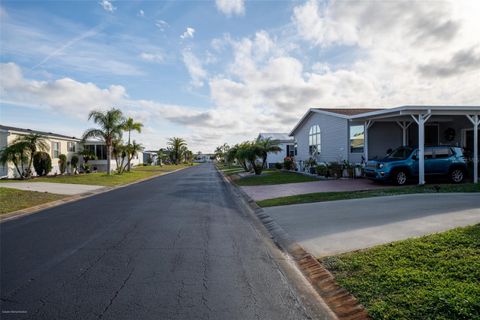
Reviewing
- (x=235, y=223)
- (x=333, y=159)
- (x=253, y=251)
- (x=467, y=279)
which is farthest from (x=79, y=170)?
(x=467, y=279)

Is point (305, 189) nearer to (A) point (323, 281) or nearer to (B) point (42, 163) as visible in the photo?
(A) point (323, 281)

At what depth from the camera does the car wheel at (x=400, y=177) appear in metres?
15.5

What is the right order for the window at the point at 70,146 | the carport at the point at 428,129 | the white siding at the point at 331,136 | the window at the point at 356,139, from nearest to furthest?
the carport at the point at 428,129, the window at the point at 356,139, the white siding at the point at 331,136, the window at the point at 70,146

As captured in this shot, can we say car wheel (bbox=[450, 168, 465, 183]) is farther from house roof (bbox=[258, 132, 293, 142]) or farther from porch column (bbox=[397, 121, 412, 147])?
house roof (bbox=[258, 132, 293, 142])

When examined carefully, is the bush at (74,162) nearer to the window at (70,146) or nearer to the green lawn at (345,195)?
the window at (70,146)

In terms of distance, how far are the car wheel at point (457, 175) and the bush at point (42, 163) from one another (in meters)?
29.6

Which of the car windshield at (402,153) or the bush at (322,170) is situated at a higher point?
the car windshield at (402,153)

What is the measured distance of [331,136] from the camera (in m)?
23.3

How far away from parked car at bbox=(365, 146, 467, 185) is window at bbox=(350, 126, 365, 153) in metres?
4.67

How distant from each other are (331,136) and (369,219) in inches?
621

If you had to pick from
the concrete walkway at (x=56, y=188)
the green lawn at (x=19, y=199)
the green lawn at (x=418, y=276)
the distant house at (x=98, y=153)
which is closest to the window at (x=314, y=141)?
the concrete walkway at (x=56, y=188)

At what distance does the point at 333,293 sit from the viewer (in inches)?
173

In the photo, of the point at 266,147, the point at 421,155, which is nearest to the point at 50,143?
the point at 266,147

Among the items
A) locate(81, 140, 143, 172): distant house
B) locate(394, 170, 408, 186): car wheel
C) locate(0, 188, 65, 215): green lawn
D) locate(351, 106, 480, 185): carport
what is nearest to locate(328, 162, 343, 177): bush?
locate(351, 106, 480, 185): carport
